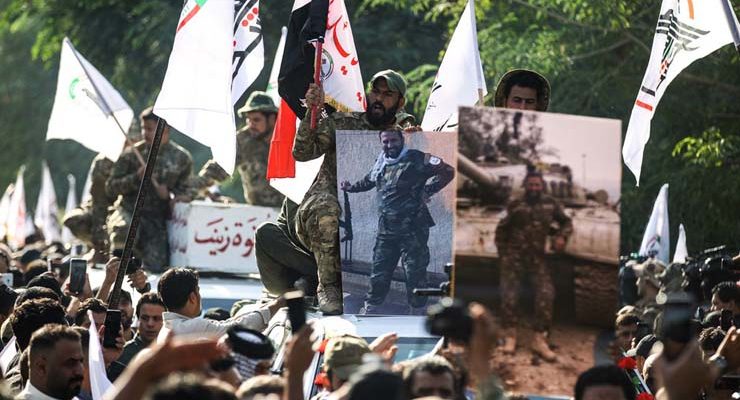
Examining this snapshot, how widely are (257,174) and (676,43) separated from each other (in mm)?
5779

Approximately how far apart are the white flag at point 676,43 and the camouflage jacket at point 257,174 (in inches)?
201

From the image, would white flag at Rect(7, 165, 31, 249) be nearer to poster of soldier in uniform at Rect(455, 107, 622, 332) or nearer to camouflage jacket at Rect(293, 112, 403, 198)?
camouflage jacket at Rect(293, 112, 403, 198)

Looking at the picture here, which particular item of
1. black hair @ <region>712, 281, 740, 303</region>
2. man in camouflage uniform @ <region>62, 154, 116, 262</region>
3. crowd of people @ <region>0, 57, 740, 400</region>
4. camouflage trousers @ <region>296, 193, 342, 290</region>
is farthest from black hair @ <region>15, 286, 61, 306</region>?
man in camouflage uniform @ <region>62, 154, 116, 262</region>

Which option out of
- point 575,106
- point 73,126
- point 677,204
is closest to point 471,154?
point 73,126

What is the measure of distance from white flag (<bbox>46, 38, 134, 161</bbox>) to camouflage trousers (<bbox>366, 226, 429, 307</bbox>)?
6.44 metres

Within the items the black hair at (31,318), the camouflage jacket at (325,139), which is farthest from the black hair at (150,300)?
the black hair at (31,318)

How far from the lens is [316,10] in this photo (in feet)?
34.5

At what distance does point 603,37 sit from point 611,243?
1445 centimetres

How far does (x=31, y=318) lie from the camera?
8.82 meters

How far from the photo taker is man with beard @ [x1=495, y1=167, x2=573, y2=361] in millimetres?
6234

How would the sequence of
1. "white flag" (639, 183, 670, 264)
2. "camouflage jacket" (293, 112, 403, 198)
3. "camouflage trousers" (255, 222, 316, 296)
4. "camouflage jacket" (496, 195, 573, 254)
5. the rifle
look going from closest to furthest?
"camouflage jacket" (496, 195, 573, 254)
the rifle
"camouflage jacket" (293, 112, 403, 198)
"camouflage trousers" (255, 222, 316, 296)
"white flag" (639, 183, 670, 264)

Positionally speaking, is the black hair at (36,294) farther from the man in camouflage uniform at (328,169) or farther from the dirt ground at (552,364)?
the dirt ground at (552,364)

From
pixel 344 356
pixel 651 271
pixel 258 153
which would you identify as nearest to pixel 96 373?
pixel 344 356

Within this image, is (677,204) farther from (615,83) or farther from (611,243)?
(611,243)
